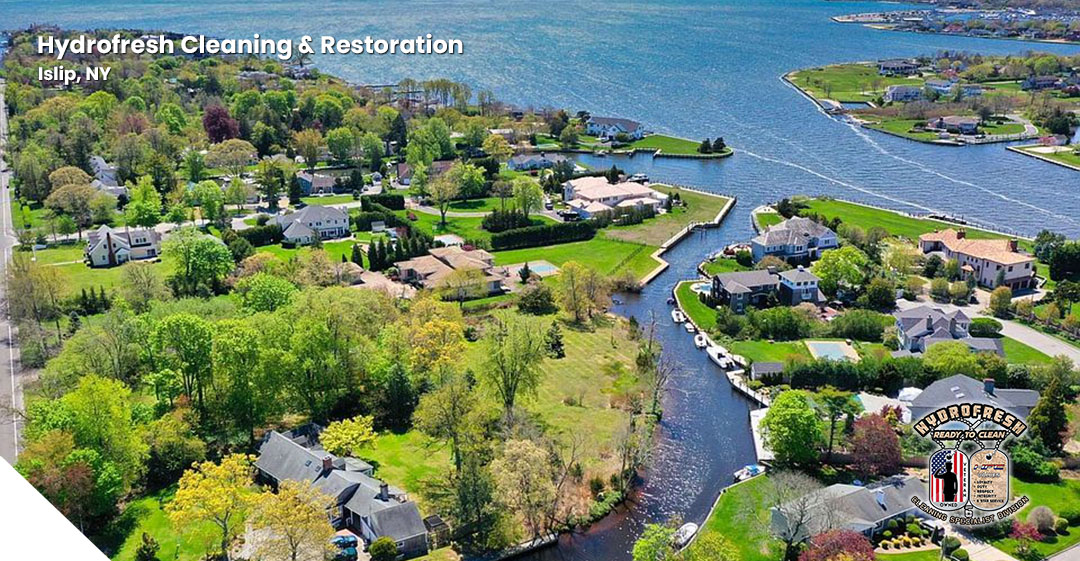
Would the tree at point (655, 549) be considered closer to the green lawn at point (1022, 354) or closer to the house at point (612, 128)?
the green lawn at point (1022, 354)

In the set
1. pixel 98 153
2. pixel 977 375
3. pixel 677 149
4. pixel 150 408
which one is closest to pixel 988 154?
pixel 677 149

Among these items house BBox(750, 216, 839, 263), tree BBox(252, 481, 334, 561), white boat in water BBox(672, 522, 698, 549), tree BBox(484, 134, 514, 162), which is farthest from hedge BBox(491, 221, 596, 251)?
tree BBox(252, 481, 334, 561)

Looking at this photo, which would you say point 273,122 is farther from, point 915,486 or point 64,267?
point 915,486

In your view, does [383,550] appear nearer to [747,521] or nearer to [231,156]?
[747,521]

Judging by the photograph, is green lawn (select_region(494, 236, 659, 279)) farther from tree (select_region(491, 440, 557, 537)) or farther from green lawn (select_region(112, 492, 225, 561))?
green lawn (select_region(112, 492, 225, 561))

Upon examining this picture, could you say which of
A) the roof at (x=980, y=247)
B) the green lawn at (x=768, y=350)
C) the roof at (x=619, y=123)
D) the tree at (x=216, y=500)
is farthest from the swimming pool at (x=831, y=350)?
the roof at (x=619, y=123)

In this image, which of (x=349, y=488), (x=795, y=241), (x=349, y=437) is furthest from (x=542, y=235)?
(x=349, y=488)
